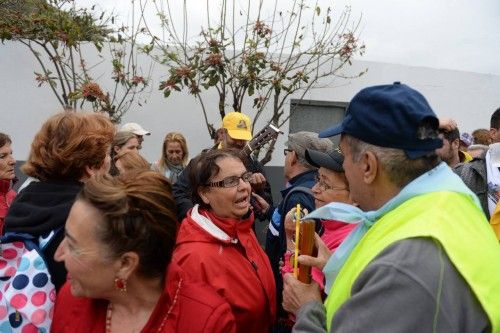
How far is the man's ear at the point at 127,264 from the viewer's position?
5.68 feet

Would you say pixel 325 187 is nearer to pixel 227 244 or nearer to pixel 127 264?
pixel 227 244

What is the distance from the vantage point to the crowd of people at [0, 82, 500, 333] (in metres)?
1.26

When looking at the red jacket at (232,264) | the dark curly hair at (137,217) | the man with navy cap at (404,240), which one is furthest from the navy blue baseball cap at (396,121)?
the red jacket at (232,264)

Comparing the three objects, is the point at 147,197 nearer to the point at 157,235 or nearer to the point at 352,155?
the point at 157,235

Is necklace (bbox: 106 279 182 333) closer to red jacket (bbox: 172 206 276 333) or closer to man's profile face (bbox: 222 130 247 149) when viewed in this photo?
red jacket (bbox: 172 206 276 333)

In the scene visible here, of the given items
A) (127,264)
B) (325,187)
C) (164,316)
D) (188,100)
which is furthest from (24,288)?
(188,100)

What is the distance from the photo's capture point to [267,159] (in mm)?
7406

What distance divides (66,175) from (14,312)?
1.86 feet

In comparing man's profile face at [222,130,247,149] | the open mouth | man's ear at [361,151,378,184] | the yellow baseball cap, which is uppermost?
man's ear at [361,151,378,184]

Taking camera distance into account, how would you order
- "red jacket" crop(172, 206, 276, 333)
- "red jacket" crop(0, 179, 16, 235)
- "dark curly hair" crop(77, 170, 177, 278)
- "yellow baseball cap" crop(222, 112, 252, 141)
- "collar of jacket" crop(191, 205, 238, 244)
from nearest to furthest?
1. "dark curly hair" crop(77, 170, 177, 278)
2. "red jacket" crop(172, 206, 276, 333)
3. "collar of jacket" crop(191, 205, 238, 244)
4. "red jacket" crop(0, 179, 16, 235)
5. "yellow baseball cap" crop(222, 112, 252, 141)

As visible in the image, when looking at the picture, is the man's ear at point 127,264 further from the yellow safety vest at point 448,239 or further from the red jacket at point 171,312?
the yellow safety vest at point 448,239

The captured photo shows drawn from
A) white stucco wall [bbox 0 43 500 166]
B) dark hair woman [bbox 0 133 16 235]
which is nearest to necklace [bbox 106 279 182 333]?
dark hair woman [bbox 0 133 16 235]

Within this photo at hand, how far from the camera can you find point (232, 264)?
8.02 feet

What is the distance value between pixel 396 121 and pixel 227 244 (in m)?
1.29
